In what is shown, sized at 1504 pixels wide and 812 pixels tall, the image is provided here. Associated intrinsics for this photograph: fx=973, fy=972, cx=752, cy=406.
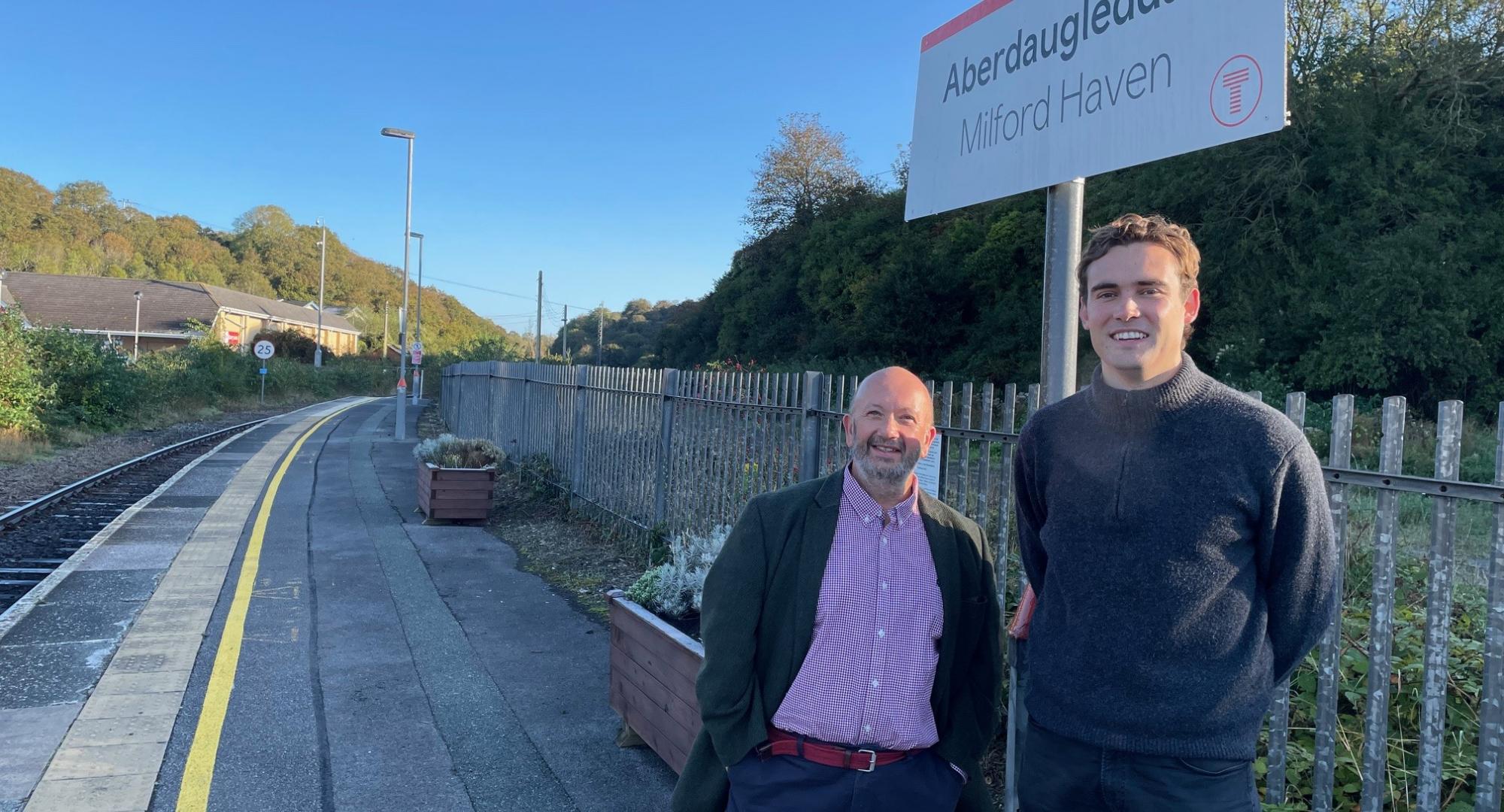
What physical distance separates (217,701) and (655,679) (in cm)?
245

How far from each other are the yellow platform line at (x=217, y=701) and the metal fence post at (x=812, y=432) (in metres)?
3.22

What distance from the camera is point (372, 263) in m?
131

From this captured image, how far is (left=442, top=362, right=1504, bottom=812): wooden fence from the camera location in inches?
93.4

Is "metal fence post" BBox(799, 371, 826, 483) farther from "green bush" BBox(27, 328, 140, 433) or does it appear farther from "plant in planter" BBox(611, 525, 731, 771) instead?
"green bush" BBox(27, 328, 140, 433)

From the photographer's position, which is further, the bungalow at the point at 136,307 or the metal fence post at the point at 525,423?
the bungalow at the point at 136,307

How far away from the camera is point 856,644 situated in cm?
246

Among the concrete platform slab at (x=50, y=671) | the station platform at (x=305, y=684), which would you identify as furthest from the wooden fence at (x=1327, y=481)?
the concrete platform slab at (x=50, y=671)

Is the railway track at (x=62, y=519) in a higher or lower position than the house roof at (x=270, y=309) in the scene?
lower

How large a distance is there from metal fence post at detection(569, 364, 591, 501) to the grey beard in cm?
810

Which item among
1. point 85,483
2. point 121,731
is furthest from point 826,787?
point 85,483

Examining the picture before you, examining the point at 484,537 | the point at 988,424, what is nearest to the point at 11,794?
the point at 988,424

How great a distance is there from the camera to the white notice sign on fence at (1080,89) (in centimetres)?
238

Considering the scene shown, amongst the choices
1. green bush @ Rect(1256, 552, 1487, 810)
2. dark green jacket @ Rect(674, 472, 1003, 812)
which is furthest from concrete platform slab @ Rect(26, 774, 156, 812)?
green bush @ Rect(1256, 552, 1487, 810)

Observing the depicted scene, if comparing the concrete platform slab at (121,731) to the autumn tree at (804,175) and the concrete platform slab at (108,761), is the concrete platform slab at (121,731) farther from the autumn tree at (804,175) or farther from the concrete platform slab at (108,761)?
the autumn tree at (804,175)
